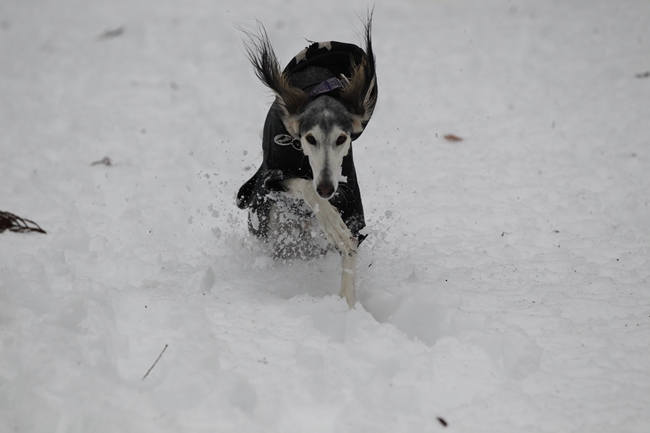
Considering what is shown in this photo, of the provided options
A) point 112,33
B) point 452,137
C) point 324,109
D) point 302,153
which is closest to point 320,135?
point 324,109

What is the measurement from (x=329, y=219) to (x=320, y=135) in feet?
1.43

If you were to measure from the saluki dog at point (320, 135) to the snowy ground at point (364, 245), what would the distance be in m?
0.36

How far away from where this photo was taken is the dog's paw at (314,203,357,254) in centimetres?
294

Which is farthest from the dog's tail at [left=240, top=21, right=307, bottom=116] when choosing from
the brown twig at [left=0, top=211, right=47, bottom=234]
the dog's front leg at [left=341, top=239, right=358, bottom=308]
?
the brown twig at [left=0, top=211, right=47, bottom=234]

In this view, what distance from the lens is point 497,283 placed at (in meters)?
3.11

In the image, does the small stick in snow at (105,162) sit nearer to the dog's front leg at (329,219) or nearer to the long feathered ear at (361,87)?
the dog's front leg at (329,219)

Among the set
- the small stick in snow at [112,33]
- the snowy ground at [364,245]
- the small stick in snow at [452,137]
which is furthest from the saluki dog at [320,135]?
the small stick in snow at [112,33]

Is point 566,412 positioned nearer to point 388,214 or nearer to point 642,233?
point 388,214

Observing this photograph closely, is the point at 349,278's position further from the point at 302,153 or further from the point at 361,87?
the point at 361,87

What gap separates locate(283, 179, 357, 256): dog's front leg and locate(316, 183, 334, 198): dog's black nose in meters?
0.16

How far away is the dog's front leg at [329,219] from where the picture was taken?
2.94 meters

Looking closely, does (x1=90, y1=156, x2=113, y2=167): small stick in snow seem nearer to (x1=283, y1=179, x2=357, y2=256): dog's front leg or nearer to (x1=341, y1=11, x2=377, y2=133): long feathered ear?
(x1=283, y1=179, x2=357, y2=256): dog's front leg

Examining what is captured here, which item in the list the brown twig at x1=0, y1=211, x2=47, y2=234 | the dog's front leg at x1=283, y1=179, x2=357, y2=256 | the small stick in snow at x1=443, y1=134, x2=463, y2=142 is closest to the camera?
the dog's front leg at x1=283, y1=179, x2=357, y2=256

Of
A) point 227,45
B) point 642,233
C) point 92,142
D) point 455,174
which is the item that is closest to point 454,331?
point 642,233
